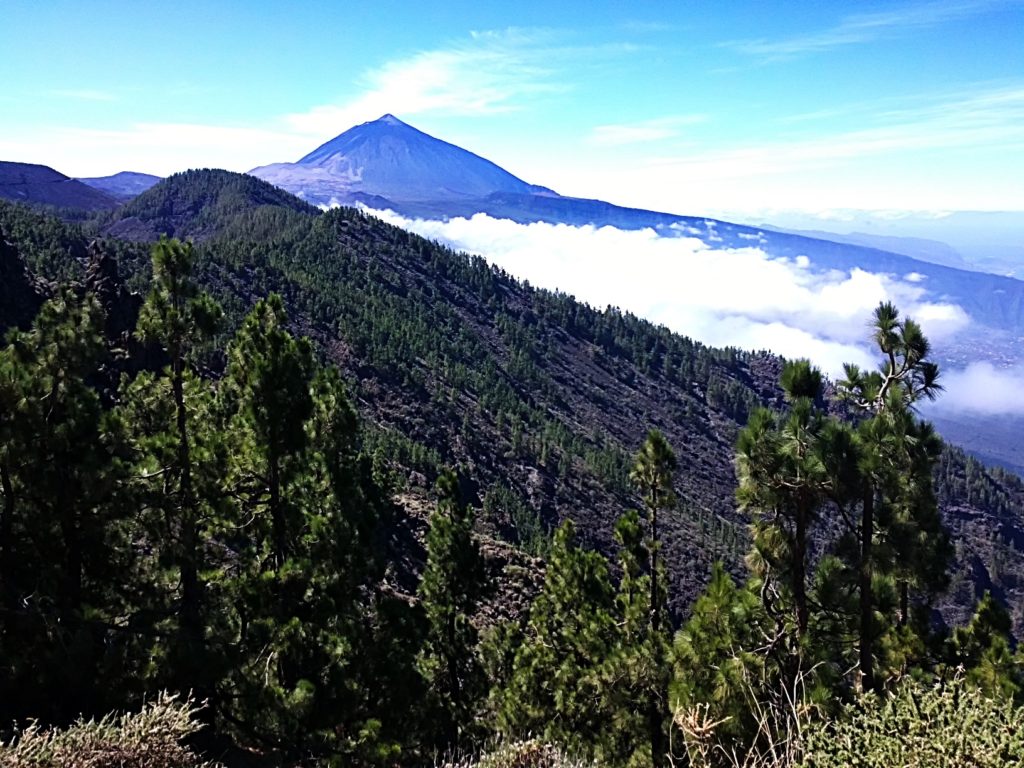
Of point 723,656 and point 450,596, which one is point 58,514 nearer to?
point 450,596

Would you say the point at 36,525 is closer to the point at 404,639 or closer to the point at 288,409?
the point at 288,409

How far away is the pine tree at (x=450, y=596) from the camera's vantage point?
19859 millimetres

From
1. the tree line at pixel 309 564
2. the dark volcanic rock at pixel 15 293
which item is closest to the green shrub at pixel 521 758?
the tree line at pixel 309 564

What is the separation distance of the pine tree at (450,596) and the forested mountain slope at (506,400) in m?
50.1

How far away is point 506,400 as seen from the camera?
129 meters

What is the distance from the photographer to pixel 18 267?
2424 inches

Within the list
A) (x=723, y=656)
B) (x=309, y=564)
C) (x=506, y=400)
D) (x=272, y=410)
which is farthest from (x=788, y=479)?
(x=506, y=400)

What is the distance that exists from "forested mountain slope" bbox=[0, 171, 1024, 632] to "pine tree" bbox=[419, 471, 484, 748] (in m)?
50.1

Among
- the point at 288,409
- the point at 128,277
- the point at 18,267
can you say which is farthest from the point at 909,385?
the point at 128,277

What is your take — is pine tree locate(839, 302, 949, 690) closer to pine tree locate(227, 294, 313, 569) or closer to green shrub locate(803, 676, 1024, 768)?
green shrub locate(803, 676, 1024, 768)

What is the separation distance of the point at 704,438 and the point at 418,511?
12533 cm

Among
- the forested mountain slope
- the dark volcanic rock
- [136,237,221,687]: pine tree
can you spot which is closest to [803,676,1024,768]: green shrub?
[136,237,221,687]: pine tree

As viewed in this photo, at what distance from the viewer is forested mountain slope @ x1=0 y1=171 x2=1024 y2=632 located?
96.6m

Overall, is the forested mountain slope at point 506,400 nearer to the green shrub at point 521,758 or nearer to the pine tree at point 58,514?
the pine tree at point 58,514
